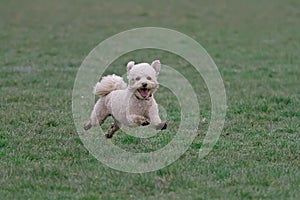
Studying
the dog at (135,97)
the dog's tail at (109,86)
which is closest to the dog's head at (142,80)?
the dog at (135,97)

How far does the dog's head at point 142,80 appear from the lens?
664 centimetres

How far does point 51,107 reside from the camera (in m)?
9.98

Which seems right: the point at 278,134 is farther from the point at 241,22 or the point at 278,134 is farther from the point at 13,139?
the point at 241,22

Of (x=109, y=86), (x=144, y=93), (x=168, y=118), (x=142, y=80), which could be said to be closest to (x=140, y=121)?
(x=144, y=93)

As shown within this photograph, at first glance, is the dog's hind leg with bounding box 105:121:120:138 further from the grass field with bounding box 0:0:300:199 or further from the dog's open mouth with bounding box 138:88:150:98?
the dog's open mouth with bounding box 138:88:150:98

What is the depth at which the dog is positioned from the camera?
668cm

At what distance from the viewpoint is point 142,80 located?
664 centimetres

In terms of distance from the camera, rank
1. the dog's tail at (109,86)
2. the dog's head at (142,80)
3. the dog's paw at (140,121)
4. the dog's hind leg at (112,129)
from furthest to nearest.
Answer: the dog's hind leg at (112,129)
the dog's tail at (109,86)
the dog's paw at (140,121)
the dog's head at (142,80)

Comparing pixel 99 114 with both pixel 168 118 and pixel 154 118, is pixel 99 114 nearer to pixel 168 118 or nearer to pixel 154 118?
pixel 154 118

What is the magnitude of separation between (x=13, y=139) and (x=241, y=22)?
16.4 meters

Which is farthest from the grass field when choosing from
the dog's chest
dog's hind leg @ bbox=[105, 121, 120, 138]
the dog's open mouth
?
the dog's open mouth

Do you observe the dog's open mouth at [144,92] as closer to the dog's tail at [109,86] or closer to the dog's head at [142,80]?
the dog's head at [142,80]

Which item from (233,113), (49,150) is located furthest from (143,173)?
(233,113)

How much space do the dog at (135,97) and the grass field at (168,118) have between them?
506 mm
